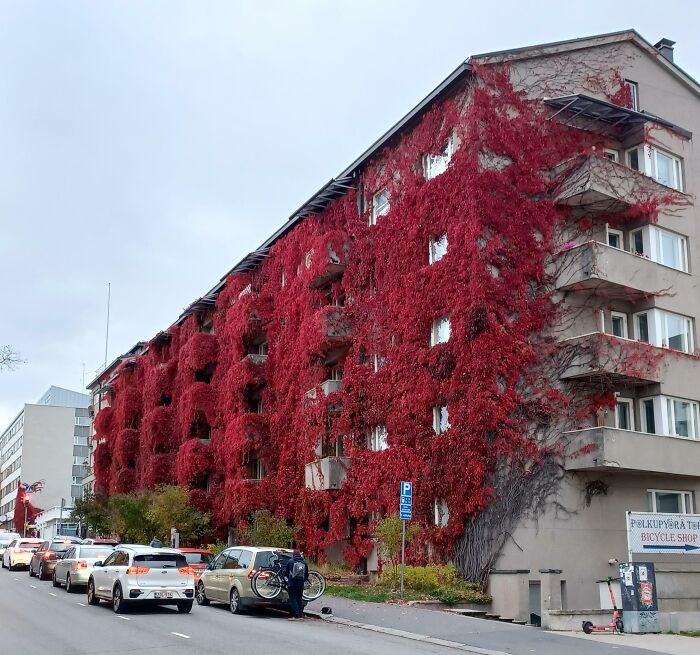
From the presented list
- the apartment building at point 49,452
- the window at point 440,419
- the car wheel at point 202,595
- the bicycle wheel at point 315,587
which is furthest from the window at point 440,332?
the apartment building at point 49,452

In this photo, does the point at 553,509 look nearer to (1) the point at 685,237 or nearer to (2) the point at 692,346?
(2) the point at 692,346

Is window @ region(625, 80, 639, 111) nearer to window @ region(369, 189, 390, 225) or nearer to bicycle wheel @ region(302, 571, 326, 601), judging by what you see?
window @ region(369, 189, 390, 225)

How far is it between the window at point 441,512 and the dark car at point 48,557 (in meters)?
14.6

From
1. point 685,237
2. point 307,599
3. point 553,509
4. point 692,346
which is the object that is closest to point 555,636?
point 307,599

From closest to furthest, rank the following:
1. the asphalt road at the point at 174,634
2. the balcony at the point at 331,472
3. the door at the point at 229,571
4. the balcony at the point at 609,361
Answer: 1. the asphalt road at the point at 174,634
2. the door at the point at 229,571
3. the balcony at the point at 609,361
4. the balcony at the point at 331,472

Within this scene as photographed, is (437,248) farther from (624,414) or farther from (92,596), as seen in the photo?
(92,596)

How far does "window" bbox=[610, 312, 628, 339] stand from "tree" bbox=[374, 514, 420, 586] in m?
9.41

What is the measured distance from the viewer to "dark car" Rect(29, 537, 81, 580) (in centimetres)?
3475

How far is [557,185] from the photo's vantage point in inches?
1179

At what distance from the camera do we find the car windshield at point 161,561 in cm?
2136

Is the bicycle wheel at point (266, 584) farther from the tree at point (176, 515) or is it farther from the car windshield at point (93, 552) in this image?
the tree at point (176, 515)

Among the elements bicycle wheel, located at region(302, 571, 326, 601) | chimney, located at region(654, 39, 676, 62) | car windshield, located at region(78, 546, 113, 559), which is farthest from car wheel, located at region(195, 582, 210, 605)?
chimney, located at region(654, 39, 676, 62)

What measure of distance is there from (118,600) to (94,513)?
37325 millimetres

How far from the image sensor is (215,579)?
23531 millimetres
